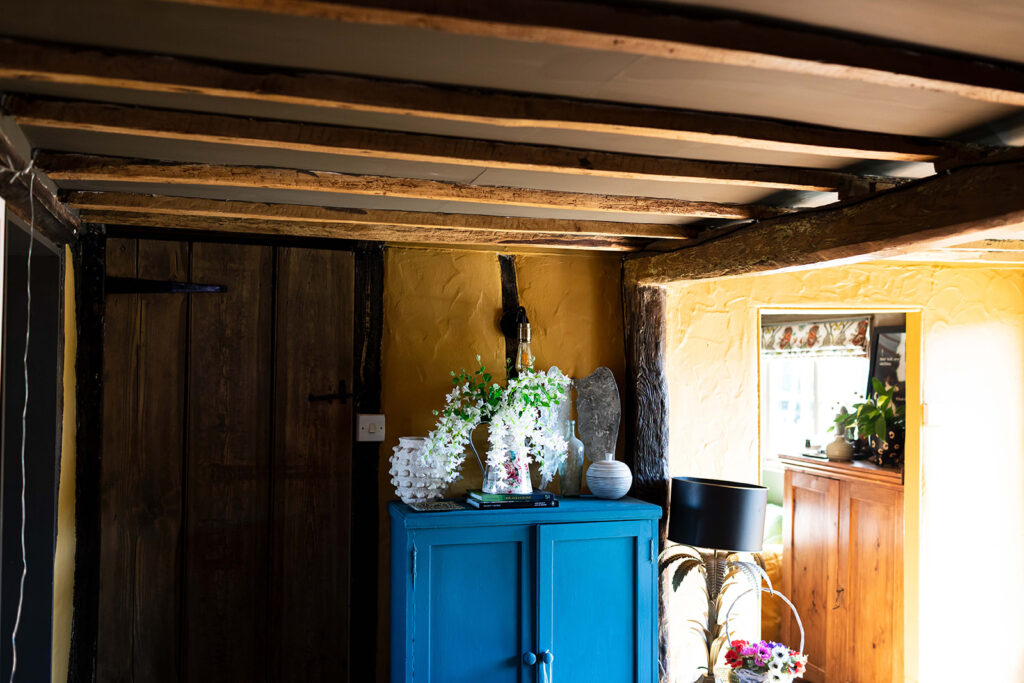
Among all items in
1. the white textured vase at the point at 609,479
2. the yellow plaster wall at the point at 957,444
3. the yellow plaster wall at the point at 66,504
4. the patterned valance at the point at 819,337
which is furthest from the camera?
the patterned valance at the point at 819,337

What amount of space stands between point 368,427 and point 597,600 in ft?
3.84

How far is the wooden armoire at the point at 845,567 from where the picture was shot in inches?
170

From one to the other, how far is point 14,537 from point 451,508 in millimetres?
1461

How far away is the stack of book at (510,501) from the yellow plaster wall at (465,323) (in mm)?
316

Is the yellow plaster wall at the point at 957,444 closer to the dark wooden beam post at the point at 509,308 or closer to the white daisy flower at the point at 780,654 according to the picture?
the white daisy flower at the point at 780,654

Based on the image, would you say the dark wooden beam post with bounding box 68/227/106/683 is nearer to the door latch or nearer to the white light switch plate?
the door latch

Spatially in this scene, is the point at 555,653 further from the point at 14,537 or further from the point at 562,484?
the point at 14,537

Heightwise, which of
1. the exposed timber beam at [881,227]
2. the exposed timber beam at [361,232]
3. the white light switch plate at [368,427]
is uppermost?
the exposed timber beam at [361,232]

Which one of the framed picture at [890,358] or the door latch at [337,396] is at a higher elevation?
the framed picture at [890,358]

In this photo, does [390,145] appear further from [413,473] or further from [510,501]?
[510,501]

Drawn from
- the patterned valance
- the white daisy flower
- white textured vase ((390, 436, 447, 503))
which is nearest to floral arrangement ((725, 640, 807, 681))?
the white daisy flower

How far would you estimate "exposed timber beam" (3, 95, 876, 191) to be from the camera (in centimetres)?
179

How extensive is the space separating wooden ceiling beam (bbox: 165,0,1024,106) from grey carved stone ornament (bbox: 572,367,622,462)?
2301mm

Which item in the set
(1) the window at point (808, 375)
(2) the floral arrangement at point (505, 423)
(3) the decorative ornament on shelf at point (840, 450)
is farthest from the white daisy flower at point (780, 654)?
(1) the window at point (808, 375)
